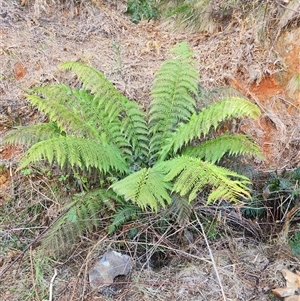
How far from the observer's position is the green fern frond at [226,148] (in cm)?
276

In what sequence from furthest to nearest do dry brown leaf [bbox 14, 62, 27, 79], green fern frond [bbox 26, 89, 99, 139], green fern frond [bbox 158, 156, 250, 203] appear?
1. dry brown leaf [bbox 14, 62, 27, 79]
2. green fern frond [bbox 26, 89, 99, 139]
3. green fern frond [bbox 158, 156, 250, 203]

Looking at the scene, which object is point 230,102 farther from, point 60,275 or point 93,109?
point 60,275

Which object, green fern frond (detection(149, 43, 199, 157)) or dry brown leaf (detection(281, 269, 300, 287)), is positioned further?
green fern frond (detection(149, 43, 199, 157))

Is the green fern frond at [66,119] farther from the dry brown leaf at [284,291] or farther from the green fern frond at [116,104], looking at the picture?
the dry brown leaf at [284,291]

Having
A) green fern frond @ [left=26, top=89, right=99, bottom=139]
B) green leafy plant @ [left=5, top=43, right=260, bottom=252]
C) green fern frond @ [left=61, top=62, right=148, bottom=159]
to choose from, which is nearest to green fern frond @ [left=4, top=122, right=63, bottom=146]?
green leafy plant @ [left=5, top=43, right=260, bottom=252]

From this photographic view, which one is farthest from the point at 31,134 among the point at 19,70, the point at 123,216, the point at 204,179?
the point at 204,179

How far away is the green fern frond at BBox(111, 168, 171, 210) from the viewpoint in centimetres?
A: 237

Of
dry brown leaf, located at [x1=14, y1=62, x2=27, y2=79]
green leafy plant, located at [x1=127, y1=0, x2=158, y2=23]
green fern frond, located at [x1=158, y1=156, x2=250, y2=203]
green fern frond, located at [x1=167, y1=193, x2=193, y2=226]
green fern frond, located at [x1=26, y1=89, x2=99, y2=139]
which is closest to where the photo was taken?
green fern frond, located at [x1=158, y1=156, x2=250, y2=203]

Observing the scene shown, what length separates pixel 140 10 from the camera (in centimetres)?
464

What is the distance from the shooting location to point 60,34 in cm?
427

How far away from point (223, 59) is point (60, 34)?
1824 millimetres

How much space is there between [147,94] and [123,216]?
138cm

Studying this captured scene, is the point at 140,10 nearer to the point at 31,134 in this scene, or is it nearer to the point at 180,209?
the point at 31,134

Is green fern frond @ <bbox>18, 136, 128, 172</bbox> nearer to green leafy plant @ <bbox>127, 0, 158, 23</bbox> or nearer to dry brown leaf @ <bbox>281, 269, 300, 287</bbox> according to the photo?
dry brown leaf @ <bbox>281, 269, 300, 287</bbox>
